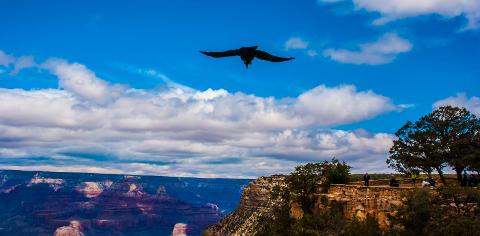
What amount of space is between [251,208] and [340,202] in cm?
4569

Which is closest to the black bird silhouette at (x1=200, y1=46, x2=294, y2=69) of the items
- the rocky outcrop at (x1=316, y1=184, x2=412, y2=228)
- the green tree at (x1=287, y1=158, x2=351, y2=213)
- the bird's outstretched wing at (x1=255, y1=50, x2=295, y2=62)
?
the bird's outstretched wing at (x1=255, y1=50, x2=295, y2=62)

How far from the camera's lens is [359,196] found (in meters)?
66.8

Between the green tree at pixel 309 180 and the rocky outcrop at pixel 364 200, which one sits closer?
the rocky outcrop at pixel 364 200

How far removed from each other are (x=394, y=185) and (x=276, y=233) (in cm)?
1518

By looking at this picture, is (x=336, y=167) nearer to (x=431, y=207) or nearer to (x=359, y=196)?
(x=359, y=196)

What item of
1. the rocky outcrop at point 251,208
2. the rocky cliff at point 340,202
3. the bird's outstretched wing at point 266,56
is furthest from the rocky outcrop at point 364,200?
the bird's outstretched wing at point 266,56

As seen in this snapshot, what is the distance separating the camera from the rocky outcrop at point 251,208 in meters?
102

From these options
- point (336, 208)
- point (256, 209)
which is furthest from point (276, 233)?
point (256, 209)

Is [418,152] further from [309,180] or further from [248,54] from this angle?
[248,54]

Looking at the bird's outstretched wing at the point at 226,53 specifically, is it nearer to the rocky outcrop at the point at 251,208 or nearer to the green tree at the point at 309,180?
the green tree at the point at 309,180

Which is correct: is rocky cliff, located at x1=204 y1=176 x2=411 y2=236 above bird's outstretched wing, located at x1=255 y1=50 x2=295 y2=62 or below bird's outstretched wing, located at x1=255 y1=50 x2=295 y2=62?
below

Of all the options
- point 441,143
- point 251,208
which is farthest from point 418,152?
point 251,208

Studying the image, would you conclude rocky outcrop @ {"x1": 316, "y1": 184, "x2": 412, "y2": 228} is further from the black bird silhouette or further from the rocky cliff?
the black bird silhouette

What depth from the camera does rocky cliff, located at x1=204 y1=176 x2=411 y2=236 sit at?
61.8 m
